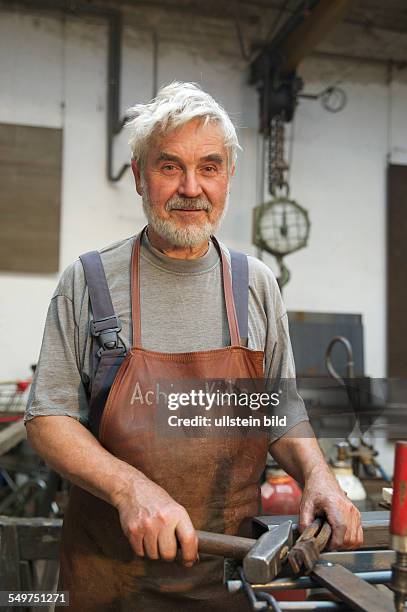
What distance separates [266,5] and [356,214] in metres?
1.58

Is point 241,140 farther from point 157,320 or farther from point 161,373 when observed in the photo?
point 161,373

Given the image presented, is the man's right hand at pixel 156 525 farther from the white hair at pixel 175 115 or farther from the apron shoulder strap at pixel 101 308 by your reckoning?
the white hair at pixel 175 115

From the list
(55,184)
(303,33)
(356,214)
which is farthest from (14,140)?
(356,214)

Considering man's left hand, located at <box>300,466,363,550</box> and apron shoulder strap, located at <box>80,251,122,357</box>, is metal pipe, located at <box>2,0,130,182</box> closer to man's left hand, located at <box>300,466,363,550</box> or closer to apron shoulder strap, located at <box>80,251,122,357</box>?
apron shoulder strap, located at <box>80,251,122,357</box>

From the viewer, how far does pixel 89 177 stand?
165 inches

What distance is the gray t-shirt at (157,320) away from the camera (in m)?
1.25

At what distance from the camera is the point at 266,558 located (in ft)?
2.77

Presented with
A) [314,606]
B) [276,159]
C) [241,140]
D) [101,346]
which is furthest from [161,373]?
[241,140]

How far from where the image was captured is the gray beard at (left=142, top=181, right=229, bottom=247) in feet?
4.28

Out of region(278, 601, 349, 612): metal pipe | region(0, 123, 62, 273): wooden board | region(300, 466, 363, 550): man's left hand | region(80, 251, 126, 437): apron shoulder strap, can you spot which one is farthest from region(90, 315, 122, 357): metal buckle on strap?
region(0, 123, 62, 273): wooden board

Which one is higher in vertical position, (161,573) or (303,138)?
(303,138)

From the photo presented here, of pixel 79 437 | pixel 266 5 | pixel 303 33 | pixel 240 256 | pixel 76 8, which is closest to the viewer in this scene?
pixel 79 437

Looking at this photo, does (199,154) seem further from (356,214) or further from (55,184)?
(356,214)

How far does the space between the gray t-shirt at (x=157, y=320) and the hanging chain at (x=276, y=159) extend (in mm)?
2742
